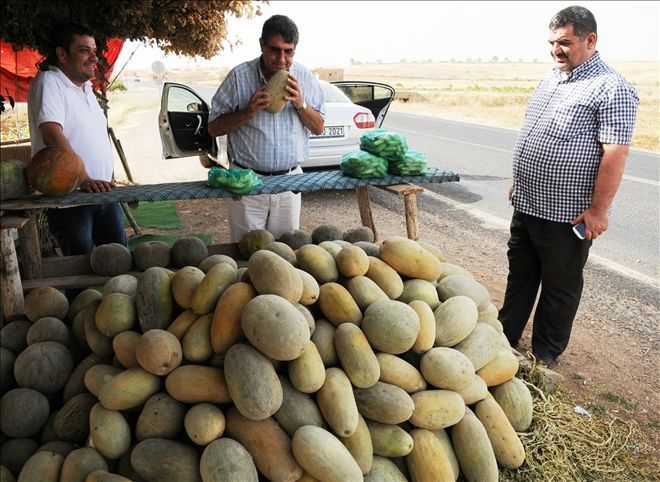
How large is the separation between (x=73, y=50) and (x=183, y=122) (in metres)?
4.52

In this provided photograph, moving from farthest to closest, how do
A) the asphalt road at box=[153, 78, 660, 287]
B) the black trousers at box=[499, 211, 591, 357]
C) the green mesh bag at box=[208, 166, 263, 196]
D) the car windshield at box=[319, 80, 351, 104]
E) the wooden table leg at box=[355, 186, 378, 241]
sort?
1. the car windshield at box=[319, 80, 351, 104]
2. the asphalt road at box=[153, 78, 660, 287]
3. the wooden table leg at box=[355, 186, 378, 241]
4. the black trousers at box=[499, 211, 591, 357]
5. the green mesh bag at box=[208, 166, 263, 196]

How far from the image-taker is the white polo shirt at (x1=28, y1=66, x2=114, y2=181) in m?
3.37

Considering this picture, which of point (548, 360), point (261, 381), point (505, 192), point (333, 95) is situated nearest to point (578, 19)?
point (548, 360)

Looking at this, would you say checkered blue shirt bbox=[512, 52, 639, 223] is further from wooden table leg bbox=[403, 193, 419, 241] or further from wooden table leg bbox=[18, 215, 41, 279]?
wooden table leg bbox=[18, 215, 41, 279]

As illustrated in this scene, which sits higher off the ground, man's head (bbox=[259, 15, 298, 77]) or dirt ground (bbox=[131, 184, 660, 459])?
man's head (bbox=[259, 15, 298, 77])

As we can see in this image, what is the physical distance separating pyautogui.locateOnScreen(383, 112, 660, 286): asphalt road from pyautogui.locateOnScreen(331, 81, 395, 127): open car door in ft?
5.62

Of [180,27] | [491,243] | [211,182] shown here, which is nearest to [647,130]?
[491,243]

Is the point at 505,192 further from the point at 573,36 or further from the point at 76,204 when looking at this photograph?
the point at 76,204

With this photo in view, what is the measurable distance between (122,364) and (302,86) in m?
2.35

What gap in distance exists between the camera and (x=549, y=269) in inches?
143

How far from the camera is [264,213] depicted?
3.82m

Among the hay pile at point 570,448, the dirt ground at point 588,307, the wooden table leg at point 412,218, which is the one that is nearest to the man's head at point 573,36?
the wooden table leg at point 412,218

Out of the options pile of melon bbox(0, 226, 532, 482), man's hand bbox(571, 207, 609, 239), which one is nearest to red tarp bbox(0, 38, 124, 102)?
pile of melon bbox(0, 226, 532, 482)

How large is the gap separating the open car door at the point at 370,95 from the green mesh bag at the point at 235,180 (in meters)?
5.85
